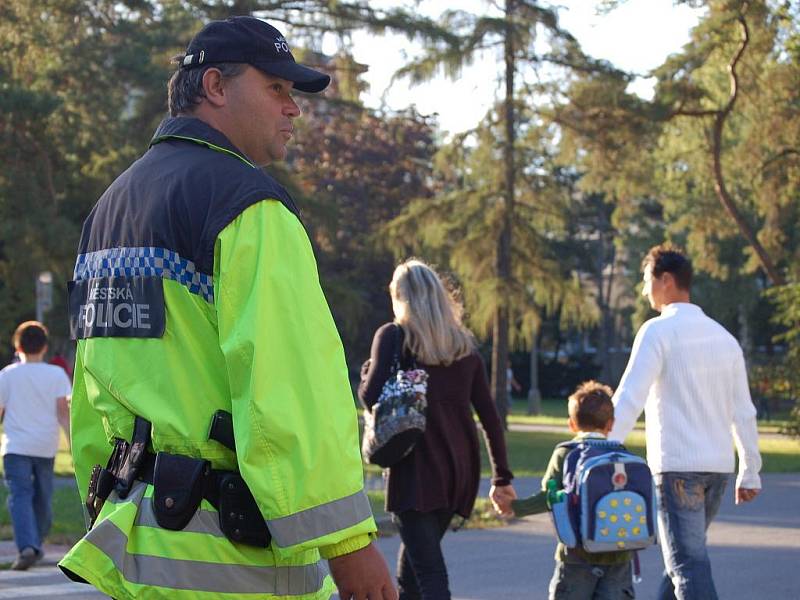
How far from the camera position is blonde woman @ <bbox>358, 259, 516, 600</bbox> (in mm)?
6684

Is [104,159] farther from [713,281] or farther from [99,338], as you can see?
[713,281]

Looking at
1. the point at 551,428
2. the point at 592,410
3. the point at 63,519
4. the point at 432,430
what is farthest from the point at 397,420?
the point at 551,428

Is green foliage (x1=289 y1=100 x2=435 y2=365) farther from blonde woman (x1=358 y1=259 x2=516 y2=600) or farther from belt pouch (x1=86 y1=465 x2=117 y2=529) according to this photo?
belt pouch (x1=86 y1=465 x2=117 y2=529)

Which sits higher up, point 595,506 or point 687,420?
point 687,420

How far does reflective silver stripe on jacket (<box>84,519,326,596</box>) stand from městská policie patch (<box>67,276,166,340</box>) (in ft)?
1.41

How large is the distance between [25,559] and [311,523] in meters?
7.47

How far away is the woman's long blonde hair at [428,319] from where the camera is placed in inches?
268

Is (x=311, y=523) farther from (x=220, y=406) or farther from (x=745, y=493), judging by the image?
(x=745, y=493)

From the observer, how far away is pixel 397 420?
21.8 ft

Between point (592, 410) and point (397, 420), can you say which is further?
point (397, 420)

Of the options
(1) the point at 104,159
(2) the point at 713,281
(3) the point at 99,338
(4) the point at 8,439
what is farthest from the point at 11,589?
(2) the point at 713,281

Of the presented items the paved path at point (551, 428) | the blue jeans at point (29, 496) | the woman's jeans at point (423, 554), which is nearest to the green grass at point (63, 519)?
the blue jeans at point (29, 496)

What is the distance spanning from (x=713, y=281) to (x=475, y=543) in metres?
40.8

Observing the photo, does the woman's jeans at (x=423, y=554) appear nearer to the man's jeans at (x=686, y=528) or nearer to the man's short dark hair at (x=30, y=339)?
the man's jeans at (x=686, y=528)
